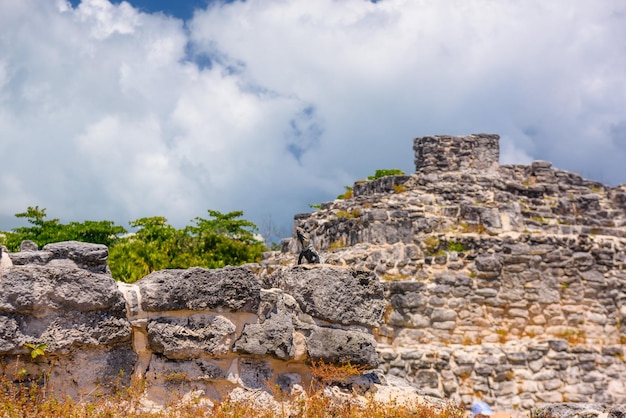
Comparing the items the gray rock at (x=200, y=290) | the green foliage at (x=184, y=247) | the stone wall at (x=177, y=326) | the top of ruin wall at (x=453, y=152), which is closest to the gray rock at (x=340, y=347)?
the stone wall at (x=177, y=326)

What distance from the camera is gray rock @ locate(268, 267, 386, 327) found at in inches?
183

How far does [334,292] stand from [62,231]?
17.8 m

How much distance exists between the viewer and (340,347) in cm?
454

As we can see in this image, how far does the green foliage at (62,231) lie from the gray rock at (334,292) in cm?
1722

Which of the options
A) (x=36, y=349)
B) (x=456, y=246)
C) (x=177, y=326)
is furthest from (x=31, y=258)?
(x=456, y=246)

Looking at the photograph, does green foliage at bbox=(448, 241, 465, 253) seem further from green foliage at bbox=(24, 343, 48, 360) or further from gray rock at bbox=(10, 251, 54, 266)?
green foliage at bbox=(24, 343, 48, 360)

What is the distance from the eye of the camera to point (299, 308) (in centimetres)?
466

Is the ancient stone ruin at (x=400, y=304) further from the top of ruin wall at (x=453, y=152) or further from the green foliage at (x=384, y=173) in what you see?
the green foliage at (x=384, y=173)

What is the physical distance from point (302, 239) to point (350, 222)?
7215mm

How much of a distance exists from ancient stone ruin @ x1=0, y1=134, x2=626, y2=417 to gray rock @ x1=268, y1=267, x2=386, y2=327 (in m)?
0.01

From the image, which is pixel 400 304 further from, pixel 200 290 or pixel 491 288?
pixel 200 290

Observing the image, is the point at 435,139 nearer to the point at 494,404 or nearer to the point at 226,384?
the point at 494,404

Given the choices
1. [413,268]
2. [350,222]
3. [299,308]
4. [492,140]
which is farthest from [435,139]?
[299,308]

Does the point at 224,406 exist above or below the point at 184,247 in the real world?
below
